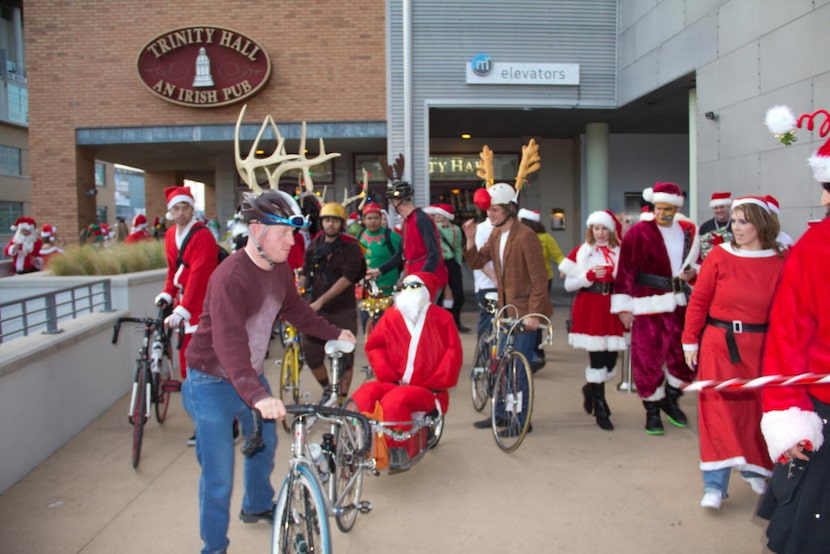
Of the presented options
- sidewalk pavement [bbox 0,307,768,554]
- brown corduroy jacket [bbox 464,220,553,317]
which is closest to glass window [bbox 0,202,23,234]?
sidewalk pavement [bbox 0,307,768,554]

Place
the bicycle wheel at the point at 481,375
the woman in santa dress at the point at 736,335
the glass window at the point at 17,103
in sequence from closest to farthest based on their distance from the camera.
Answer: the woman in santa dress at the point at 736,335, the bicycle wheel at the point at 481,375, the glass window at the point at 17,103

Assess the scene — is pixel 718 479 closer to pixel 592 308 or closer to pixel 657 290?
pixel 657 290

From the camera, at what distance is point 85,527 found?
4.16 meters

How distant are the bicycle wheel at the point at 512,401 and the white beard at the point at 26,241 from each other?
1268cm

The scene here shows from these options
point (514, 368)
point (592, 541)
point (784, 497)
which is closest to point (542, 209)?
point (514, 368)

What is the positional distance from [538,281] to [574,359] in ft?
11.7

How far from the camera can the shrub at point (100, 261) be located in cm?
852

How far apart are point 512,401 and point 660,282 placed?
1450 millimetres

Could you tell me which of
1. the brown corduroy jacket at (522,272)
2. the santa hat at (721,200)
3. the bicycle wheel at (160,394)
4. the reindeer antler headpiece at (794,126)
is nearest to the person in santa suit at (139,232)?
the bicycle wheel at (160,394)

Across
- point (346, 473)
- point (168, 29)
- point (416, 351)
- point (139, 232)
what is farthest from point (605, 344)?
point (168, 29)

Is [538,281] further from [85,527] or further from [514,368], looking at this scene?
[85,527]

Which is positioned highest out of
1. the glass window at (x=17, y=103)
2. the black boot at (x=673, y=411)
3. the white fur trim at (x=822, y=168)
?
the glass window at (x=17, y=103)

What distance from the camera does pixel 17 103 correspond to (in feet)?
111

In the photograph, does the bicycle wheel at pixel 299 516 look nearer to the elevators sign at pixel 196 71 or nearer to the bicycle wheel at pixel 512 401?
the bicycle wheel at pixel 512 401
